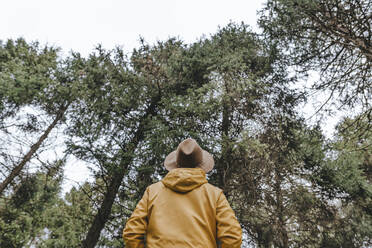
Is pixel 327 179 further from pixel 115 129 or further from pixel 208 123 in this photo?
pixel 115 129

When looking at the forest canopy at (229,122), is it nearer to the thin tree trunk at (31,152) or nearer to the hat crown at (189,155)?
the thin tree trunk at (31,152)

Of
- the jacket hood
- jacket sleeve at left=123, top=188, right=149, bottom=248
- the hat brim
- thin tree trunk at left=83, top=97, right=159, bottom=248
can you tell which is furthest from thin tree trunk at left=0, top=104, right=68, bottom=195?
the jacket hood

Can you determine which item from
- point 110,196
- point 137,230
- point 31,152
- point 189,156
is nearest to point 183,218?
point 137,230

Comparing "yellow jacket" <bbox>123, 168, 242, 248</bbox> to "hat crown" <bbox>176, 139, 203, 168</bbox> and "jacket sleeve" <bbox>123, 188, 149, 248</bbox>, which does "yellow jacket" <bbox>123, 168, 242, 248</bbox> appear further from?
"hat crown" <bbox>176, 139, 203, 168</bbox>

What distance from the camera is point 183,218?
1786 millimetres

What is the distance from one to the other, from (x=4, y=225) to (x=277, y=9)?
53.0 ft

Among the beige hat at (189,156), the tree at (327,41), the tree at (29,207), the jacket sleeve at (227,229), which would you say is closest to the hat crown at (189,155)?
the beige hat at (189,156)

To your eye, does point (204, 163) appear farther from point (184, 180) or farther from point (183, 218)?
point (183, 218)

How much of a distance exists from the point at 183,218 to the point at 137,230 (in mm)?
422

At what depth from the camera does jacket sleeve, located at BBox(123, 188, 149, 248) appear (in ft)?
5.98

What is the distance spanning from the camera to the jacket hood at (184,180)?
191 centimetres

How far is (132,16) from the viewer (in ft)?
388

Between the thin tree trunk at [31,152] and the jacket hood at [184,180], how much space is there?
8.24m

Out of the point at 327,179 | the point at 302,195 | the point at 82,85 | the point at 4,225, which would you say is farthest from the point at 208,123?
the point at 4,225
